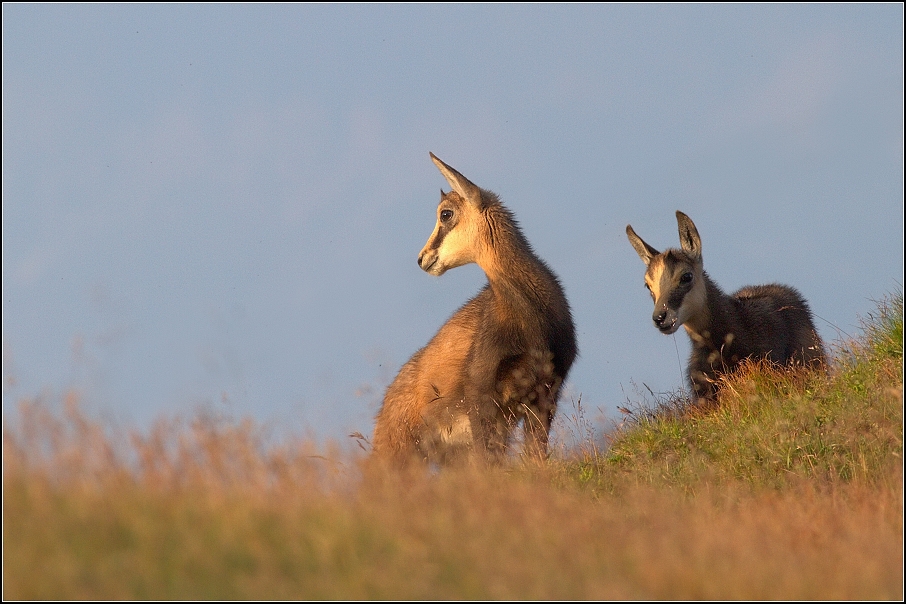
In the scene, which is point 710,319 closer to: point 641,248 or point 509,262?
point 641,248

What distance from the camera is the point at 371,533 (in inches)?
195

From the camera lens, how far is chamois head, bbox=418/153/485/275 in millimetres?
10570

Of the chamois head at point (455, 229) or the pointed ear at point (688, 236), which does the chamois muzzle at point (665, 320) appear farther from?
the chamois head at point (455, 229)

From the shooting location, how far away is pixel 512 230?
1057cm

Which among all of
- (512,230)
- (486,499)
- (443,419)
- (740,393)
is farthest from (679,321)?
→ (486,499)

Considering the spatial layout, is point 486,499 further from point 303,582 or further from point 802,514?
point 802,514

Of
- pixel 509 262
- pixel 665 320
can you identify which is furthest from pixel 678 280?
pixel 509 262

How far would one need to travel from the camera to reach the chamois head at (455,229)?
34.7ft

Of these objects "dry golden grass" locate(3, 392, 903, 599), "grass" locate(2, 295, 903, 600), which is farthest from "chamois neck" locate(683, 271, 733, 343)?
"dry golden grass" locate(3, 392, 903, 599)

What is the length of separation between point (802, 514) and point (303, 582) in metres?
3.43

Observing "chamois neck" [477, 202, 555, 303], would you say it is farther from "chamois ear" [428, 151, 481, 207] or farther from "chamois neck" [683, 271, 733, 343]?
"chamois neck" [683, 271, 733, 343]

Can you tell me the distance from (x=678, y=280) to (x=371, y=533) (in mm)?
7061

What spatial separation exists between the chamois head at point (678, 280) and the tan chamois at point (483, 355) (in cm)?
149

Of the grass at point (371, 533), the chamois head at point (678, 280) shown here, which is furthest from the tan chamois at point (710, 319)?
the grass at point (371, 533)
